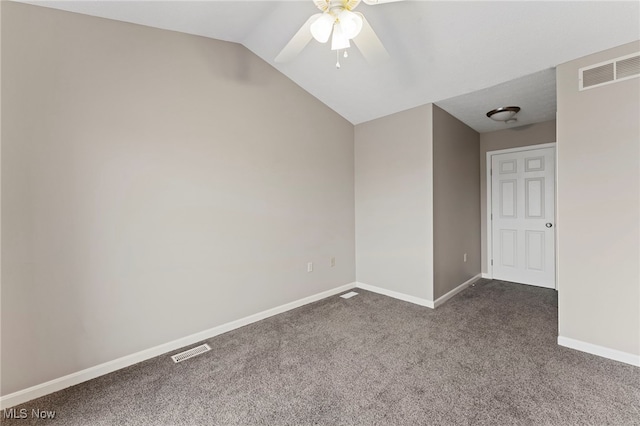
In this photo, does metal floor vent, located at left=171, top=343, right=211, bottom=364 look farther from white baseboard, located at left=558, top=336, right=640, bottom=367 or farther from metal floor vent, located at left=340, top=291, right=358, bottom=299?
white baseboard, located at left=558, top=336, right=640, bottom=367

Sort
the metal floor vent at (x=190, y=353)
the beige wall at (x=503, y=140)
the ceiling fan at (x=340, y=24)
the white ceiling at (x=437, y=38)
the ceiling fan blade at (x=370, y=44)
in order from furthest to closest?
the beige wall at (x=503, y=140), the metal floor vent at (x=190, y=353), the white ceiling at (x=437, y=38), the ceiling fan blade at (x=370, y=44), the ceiling fan at (x=340, y=24)

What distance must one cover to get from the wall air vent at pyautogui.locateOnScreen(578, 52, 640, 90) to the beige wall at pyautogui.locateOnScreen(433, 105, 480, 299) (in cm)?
130

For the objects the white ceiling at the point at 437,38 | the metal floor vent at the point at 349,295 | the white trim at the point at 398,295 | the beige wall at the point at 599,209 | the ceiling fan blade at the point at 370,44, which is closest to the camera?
the ceiling fan blade at the point at 370,44

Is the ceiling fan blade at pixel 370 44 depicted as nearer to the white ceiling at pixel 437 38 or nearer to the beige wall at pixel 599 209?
the white ceiling at pixel 437 38

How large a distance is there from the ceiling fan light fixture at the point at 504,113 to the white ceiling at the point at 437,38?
10 centimetres

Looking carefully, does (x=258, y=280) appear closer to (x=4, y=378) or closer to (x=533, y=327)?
(x=4, y=378)

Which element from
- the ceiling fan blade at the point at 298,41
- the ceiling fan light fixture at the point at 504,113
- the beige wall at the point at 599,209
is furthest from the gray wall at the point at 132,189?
the beige wall at the point at 599,209

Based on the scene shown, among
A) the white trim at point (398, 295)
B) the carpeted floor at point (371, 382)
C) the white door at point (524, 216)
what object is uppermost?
the white door at point (524, 216)

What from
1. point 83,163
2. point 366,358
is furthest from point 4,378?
point 366,358

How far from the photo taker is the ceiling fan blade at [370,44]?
172 centimetres

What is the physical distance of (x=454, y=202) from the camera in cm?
373

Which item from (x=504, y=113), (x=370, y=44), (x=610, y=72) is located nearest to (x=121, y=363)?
(x=370, y=44)

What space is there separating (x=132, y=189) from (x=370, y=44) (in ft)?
6.90

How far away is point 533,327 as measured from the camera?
2736 millimetres
